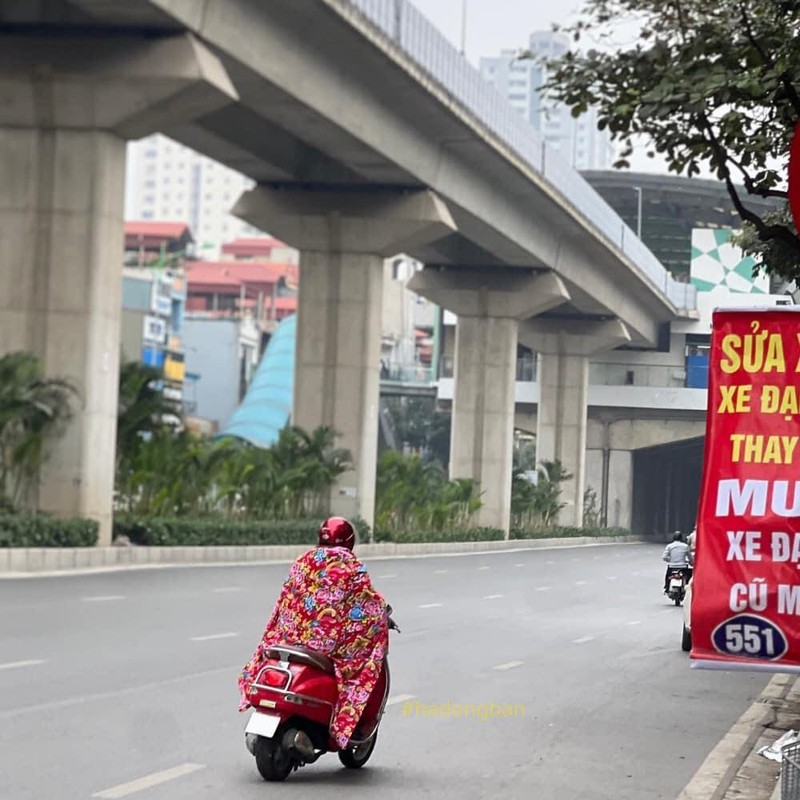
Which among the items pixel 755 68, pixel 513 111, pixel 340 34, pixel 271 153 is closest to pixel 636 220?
pixel 513 111

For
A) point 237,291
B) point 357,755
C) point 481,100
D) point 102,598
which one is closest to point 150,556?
point 102,598

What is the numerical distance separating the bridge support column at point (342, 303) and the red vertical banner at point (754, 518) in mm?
35646

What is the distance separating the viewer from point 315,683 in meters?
8.68

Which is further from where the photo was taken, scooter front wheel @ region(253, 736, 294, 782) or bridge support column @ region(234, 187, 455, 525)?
bridge support column @ region(234, 187, 455, 525)

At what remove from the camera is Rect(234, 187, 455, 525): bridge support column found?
141ft

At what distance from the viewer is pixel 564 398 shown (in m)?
75.6

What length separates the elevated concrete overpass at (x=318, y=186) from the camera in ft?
94.5

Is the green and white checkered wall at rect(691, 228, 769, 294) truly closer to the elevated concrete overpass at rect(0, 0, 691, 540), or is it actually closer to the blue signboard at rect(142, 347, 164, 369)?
the elevated concrete overpass at rect(0, 0, 691, 540)

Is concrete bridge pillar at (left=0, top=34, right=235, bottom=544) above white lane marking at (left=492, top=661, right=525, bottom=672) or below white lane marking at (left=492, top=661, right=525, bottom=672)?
above

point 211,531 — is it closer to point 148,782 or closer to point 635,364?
point 148,782

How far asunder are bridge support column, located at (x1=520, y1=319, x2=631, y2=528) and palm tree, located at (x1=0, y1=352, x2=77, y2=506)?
149 feet

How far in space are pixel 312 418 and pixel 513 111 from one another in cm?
924

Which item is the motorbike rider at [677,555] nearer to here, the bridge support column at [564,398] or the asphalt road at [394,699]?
the asphalt road at [394,699]

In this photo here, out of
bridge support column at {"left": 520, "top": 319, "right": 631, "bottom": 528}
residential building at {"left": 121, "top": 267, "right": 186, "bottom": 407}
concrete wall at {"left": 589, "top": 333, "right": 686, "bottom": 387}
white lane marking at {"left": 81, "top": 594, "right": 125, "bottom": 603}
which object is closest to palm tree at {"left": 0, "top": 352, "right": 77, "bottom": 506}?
white lane marking at {"left": 81, "top": 594, "right": 125, "bottom": 603}
